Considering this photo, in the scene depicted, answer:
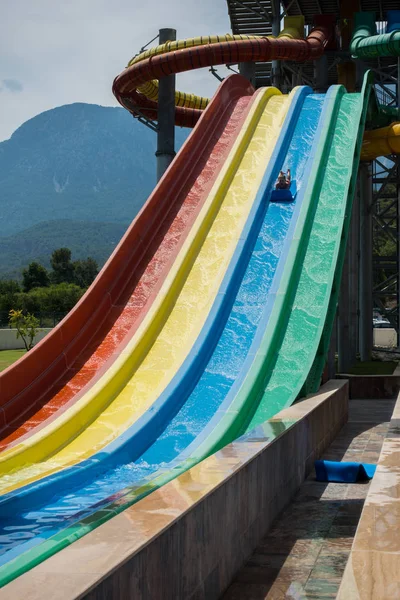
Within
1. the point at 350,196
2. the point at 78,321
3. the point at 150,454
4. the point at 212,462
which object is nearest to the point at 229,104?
the point at 350,196

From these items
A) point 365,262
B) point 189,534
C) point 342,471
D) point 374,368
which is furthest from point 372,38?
point 189,534

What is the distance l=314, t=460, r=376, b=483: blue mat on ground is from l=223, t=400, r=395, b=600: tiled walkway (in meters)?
0.12

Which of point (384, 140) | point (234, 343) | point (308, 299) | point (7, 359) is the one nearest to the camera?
point (234, 343)

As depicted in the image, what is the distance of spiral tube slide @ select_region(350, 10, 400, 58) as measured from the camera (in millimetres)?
19766

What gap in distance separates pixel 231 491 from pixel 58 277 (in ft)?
270

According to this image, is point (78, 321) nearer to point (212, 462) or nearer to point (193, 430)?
point (193, 430)

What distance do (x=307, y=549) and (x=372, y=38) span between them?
16.7 m

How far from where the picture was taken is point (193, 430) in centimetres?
882

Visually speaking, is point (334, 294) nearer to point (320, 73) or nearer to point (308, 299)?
point (308, 299)

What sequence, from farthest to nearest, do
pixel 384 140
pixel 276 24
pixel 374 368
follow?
pixel 276 24
pixel 384 140
pixel 374 368

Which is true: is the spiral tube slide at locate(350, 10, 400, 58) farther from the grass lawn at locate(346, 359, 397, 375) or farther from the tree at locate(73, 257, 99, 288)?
the tree at locate(73, 257, 99, 288)

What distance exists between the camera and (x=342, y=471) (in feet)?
25.1

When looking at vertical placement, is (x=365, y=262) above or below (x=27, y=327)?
above

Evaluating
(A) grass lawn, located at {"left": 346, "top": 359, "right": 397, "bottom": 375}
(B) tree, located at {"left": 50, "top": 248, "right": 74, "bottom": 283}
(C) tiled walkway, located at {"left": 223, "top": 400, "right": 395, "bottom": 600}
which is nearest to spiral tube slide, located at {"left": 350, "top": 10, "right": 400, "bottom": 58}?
(A) grass lawn, located at {"left": 346, "top": 359, "right": 397, "bottom": 375}
